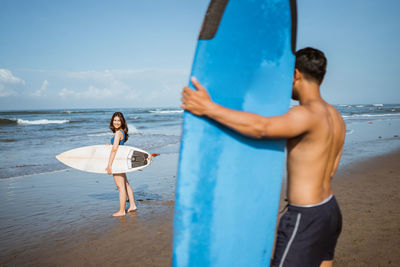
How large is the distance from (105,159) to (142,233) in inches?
75.3

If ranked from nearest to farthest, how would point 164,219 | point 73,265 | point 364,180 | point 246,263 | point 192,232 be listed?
point 192,232
point 246,263
point 73,265
point 164,219
point 364,180

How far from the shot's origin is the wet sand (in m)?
3.12

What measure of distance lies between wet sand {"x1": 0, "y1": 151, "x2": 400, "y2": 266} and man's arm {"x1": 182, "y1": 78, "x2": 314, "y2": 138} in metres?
2.13

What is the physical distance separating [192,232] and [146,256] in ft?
6.23

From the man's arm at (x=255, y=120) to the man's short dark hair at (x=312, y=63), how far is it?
0.97 ft

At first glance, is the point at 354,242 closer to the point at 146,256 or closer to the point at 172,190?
the point at 146,256

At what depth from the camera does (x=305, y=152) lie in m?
1.55

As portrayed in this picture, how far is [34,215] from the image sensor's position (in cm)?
446

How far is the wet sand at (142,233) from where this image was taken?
3115 millimetres

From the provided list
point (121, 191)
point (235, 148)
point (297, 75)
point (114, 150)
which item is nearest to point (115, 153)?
point (114, 150)

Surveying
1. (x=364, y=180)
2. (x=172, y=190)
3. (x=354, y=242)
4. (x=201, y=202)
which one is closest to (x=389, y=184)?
(x=364, y=180)

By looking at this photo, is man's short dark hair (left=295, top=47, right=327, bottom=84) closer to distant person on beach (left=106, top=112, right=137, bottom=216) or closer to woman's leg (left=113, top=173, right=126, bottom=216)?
distant person on beach (left=106, top=112, right=137, bottom=216)

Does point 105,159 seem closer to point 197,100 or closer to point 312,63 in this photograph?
point 197,100

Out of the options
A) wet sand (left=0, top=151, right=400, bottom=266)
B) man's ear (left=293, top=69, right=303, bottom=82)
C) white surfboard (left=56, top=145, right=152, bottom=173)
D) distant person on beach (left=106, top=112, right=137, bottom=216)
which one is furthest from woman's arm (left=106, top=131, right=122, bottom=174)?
man's ear (left=293, top=69, right=303, bottom=82)
